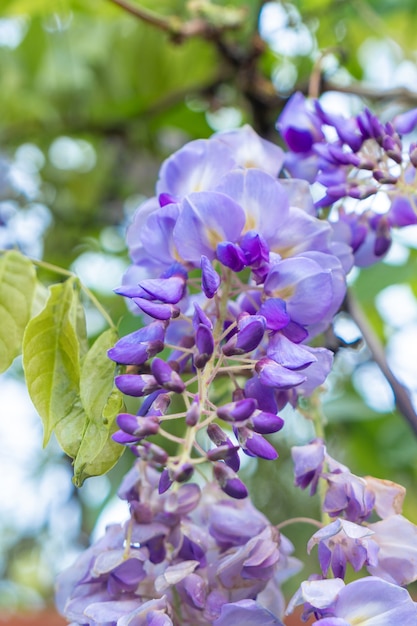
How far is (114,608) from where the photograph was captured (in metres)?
0.39

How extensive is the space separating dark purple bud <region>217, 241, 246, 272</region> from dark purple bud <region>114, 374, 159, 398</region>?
0.23ft

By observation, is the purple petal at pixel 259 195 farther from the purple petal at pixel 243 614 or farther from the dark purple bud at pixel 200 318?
the purple petal at pixel 243 614

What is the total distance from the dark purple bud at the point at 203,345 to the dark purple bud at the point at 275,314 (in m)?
0.04

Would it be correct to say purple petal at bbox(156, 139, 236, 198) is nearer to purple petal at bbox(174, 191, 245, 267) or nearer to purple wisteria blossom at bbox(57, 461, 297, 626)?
purple petal at bbox(174, 191, 245, 267)

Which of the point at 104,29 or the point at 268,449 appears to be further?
the point at 104,29

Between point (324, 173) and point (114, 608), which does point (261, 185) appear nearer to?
point (324, 173)

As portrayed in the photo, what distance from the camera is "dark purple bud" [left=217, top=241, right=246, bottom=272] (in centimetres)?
39

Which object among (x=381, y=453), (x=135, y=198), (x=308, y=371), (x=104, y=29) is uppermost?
(x=308, y=371)

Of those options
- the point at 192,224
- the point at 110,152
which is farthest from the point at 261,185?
the point at 110,152

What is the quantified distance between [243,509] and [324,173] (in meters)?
0.20

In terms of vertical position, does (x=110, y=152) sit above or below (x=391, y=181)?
below

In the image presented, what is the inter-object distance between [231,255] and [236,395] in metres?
0.07

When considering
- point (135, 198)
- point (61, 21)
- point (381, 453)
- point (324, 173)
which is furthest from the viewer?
point (135, 198)

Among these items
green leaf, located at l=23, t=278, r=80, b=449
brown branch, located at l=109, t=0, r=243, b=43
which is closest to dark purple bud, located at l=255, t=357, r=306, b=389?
green leaf, located at l=23, t=278, r=80, b=449
